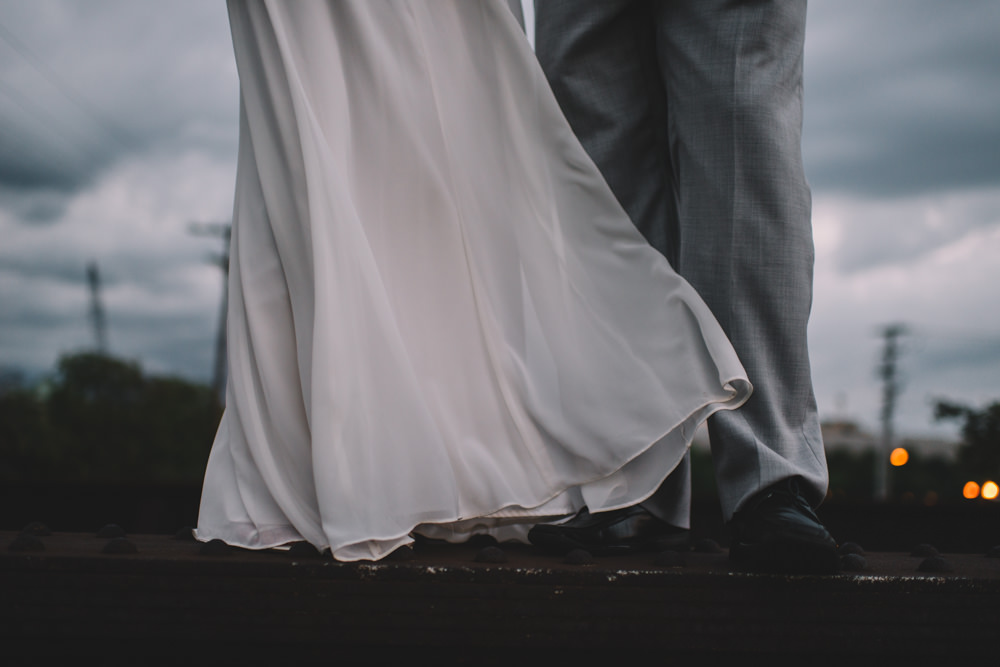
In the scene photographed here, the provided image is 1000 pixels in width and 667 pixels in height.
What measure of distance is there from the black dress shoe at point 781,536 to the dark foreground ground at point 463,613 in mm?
30

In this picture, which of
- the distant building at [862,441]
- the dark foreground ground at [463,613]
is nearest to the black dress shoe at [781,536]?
the dark foreground ground at [463,613]

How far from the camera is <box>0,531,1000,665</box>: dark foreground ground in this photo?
1182mm

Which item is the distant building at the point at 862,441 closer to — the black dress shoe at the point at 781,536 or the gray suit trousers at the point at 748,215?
the gray suit trousers at the point at 748,215

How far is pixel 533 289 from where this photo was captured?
5.75ft

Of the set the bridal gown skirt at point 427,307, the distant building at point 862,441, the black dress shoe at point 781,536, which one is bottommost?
the distant building at point 862,441

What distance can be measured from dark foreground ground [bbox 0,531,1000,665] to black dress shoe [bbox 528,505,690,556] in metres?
0.26

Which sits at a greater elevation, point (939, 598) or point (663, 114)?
point (663, 114)

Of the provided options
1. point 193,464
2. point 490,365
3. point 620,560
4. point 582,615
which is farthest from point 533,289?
point 193,464

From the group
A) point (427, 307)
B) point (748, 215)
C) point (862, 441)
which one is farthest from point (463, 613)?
point (862, 441)

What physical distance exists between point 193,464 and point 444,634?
43.2 metres

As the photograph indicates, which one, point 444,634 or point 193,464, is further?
point 193,464

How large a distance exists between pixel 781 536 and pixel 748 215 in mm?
719

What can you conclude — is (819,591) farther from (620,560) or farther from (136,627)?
(136,627)

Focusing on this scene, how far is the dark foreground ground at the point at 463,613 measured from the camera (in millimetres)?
1182
